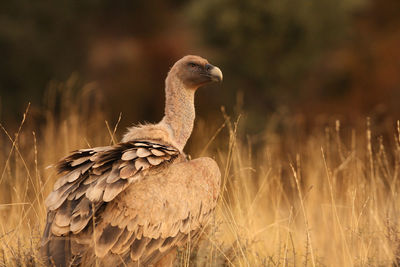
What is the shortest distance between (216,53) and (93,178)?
555 inches

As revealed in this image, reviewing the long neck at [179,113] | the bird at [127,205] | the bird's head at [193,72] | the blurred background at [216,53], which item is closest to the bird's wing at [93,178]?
the bird at [127,205]

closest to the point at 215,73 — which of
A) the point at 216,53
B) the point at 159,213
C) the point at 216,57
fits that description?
the point at 159,213

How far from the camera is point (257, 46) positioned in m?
17.2

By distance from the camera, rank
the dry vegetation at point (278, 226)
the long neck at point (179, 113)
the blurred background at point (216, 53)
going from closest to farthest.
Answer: the dry vegetation at point (278, 226) → the long neck at point (179, 113) → the blurred background at point (216, 53)

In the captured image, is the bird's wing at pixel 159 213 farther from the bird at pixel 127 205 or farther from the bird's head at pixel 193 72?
the bird's head at pixel 193 72

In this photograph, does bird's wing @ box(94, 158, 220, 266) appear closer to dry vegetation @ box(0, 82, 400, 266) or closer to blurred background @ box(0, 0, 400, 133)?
dry vegetation @ box(0, 82, 400, 266)

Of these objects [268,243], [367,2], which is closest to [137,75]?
[367,2]

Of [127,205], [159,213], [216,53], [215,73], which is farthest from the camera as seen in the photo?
[216,53]

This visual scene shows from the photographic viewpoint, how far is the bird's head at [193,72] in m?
5.33

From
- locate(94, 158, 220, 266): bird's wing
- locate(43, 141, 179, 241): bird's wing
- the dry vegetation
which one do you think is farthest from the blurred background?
locate(43, 141, 179, 241): bird's wing

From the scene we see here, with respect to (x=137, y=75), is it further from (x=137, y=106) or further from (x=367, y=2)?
(x=367, y=2)

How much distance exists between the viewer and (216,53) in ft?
58.4

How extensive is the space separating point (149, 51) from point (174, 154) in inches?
760

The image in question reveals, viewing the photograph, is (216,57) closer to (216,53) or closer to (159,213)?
(216,53)
